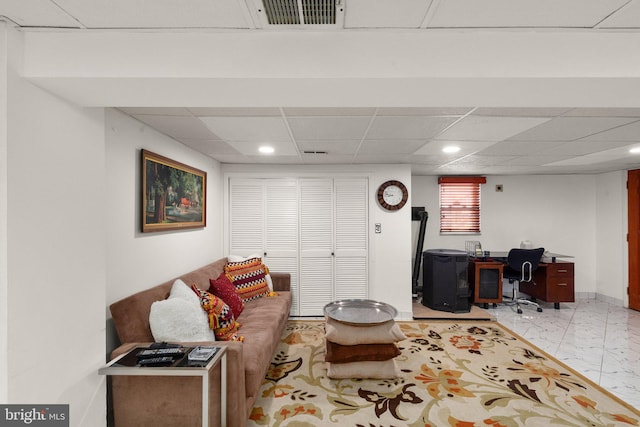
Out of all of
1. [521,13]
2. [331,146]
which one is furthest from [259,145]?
[521,13]

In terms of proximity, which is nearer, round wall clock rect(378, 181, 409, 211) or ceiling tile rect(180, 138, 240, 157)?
ceiling tile rect(180, 138, 240, 157)

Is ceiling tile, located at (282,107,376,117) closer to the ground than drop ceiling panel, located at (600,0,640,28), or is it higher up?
closer to the ground

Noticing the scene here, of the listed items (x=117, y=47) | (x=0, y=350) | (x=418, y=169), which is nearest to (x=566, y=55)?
(x=117, y=47)

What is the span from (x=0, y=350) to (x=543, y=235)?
271 inches

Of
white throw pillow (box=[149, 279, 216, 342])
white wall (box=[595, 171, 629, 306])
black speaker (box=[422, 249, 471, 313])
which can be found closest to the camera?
white throw pillow (box=[149, 279, 216, 342])

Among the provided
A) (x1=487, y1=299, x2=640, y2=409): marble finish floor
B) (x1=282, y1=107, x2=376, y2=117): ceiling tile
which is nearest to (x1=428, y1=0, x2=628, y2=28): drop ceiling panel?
(x1=282, y1=107, x2=376, y2=117): ceiling tile

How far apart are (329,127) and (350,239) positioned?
218 centimetres

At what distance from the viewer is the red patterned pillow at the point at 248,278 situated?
3656mm

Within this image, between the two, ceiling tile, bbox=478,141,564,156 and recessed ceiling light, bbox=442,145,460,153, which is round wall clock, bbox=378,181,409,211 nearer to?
recessed ceiling light, bbox=442,145,460,153

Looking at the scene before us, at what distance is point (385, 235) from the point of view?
4.46 meters
